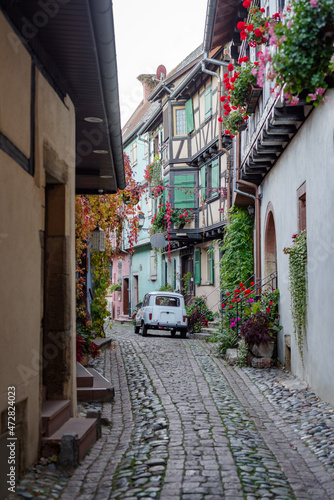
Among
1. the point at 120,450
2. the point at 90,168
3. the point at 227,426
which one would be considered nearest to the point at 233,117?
the point at 90,168

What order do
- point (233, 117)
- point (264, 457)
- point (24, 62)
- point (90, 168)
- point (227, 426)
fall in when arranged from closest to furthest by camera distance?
1. point (24, 62)
2. point (264, 457)
3. point (227, 426)
4. point (90, 168)
5. point (233, 117)

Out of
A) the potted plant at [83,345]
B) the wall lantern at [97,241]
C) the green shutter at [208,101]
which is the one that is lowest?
the potted plant at [83,345]

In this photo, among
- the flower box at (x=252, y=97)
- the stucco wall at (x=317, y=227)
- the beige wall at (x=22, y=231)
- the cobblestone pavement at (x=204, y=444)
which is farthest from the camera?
the flower box at (x=252, y=97)

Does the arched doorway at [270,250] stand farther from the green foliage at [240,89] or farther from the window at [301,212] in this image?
the green foliage at [240,89]

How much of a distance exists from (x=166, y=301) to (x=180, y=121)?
8574mm

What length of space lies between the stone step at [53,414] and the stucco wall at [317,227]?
332 cm

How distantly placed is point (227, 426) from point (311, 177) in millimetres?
3854

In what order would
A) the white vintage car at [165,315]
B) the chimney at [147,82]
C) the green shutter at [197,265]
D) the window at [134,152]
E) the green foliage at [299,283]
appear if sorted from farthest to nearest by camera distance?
the chimney at [147,82] → the window at [134,152] → the green shutter at [197,265] → the white vintage car at [165,315] → the green foliage at [299,283]

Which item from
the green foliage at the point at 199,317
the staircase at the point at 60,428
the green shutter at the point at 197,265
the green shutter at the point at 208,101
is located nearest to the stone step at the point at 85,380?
the staircase at the point at 60,428

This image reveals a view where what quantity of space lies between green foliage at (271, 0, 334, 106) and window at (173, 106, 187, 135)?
2085 cm

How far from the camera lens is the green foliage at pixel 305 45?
4.91 metres

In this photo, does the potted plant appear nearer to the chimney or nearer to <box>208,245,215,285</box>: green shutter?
<box>208,245,215,285</box>: green shutter

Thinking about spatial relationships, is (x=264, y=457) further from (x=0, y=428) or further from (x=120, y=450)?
(x=0, y=428)

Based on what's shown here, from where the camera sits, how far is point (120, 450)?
590 cm
